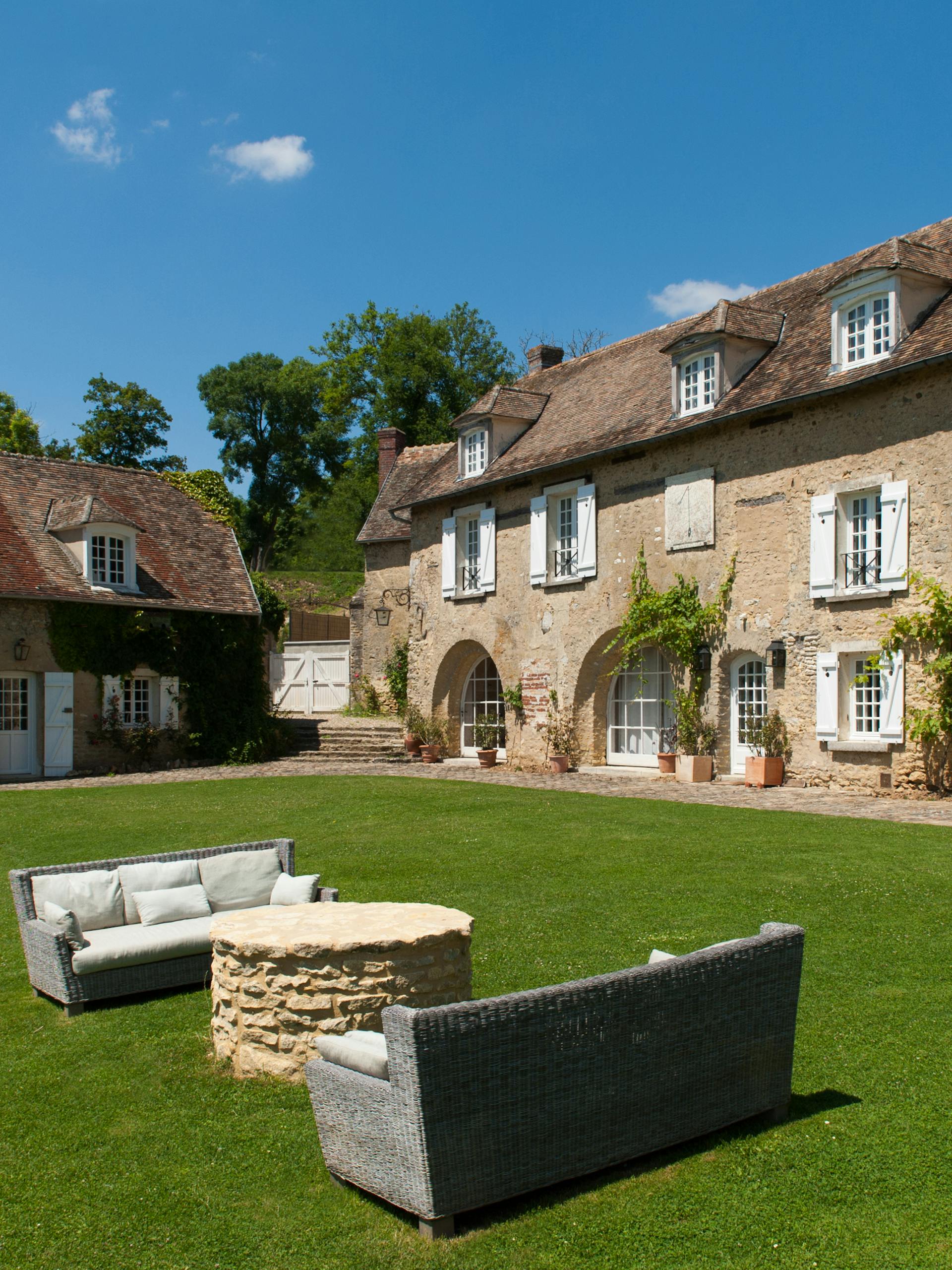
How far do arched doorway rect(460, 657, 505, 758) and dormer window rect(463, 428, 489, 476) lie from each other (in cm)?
388

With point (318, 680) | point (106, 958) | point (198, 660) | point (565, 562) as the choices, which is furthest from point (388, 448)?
point (106, 958)

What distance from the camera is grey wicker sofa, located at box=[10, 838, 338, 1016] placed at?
20.5 feet

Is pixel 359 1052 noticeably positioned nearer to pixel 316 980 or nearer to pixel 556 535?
pixel 316 980

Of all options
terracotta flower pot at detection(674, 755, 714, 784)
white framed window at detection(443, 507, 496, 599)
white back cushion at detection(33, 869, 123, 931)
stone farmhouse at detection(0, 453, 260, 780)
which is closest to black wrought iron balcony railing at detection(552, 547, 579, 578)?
white framed window at detection(443, 507, 496, 599)

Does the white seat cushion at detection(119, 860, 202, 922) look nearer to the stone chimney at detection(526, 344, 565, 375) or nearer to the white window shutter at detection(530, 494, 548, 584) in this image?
the white window shutter at detection(530, 494, 548, 584)

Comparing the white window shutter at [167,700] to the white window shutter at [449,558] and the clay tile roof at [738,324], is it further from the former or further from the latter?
the clay tile roof at [738,324]

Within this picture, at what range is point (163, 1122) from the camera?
15.4 feet

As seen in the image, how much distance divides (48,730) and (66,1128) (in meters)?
17.1

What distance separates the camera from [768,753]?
16344 mm

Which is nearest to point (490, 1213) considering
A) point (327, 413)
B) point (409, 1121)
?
point (409, 1121)

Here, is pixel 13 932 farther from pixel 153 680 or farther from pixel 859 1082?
pixel 153 680

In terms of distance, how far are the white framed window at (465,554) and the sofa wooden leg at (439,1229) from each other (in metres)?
18.4

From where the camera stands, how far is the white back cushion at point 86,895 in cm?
678

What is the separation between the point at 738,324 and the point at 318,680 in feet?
52.9
